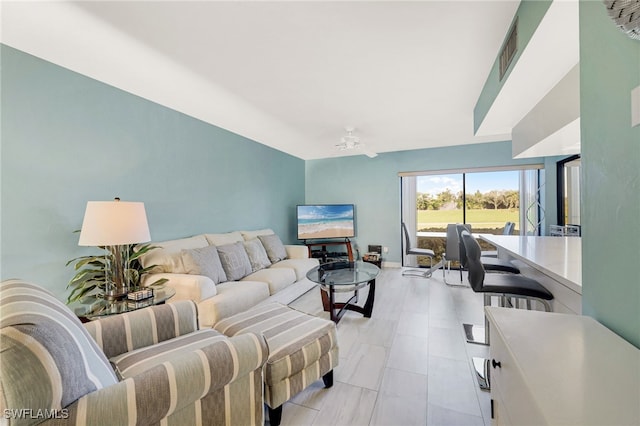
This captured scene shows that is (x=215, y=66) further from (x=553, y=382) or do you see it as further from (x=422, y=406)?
(x=422, y=406)

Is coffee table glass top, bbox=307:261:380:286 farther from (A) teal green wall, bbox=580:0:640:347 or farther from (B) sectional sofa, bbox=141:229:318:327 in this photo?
(A) teal green wall, bbox=580:0:640:347

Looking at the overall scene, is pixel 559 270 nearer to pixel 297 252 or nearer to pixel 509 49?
pixel 509 49

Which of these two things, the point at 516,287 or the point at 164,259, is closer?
the point at 516,287

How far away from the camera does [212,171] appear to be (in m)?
3.38

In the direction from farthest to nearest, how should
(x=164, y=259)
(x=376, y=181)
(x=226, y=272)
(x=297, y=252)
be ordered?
(x=376, y=181) → (x=297, y=252) → (x=226, y=272) → (x=164, y=259)

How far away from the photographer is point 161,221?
2.73 m

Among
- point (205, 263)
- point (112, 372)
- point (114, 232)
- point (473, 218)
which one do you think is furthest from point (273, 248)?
point (473, 218)

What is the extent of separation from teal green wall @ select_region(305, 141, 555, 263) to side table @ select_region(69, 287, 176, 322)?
13.1 ft

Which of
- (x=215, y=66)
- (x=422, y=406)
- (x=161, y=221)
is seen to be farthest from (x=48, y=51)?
(x=422, y=406)

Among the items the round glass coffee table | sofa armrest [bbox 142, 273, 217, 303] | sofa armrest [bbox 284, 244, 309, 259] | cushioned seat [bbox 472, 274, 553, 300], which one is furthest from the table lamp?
cushioned seat [bbox 472, 274, 553, 300]

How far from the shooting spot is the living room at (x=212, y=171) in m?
0.75

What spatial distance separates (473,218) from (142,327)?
5270mm

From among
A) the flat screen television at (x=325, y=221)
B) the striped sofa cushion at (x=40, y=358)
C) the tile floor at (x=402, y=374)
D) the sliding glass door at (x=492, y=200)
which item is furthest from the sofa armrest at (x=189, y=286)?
the sliding glass door at (x=492, y=200)

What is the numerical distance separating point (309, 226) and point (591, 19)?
434 centimetres
